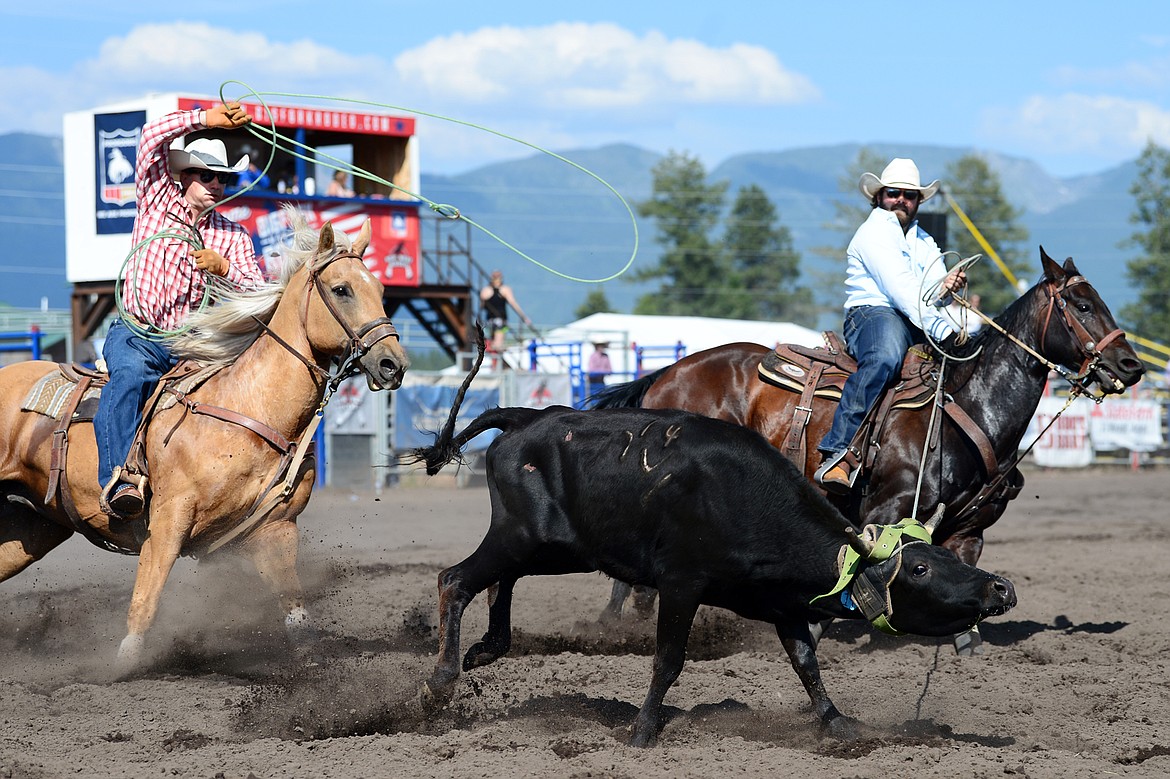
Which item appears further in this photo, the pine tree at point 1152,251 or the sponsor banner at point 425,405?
the pine tree at point 1152,251

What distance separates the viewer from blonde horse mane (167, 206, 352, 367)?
6.21 m

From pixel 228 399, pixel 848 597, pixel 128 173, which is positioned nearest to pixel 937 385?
pixel 848 597

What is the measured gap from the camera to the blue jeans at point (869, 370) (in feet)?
22.4

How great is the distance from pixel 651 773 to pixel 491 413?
1.99m

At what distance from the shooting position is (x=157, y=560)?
19.1 ft

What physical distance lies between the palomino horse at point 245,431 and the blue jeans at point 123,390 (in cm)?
12

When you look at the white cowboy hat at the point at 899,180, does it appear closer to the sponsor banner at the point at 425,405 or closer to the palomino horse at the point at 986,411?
the palomino horse at the point at 986,411

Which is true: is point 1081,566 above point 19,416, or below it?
below

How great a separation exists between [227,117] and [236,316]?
0.94 meters

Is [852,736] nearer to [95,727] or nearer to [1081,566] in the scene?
[95,727]

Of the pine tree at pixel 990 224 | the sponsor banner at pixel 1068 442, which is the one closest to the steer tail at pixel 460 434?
the sponsor banner at pixel 1068 442

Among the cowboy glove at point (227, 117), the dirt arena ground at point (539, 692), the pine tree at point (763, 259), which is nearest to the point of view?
the dirt arena ground at point (539, 692)

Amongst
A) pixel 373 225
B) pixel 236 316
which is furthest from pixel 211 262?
pixel 373 225

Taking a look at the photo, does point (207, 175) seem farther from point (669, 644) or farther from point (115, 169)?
point (115, 169)
